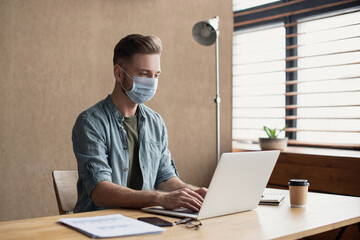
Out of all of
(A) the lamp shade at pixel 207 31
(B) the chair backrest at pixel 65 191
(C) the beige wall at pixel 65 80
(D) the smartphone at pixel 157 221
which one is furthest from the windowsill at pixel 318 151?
(D) the smartphone at pixel 157 221

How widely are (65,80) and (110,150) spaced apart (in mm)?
1197

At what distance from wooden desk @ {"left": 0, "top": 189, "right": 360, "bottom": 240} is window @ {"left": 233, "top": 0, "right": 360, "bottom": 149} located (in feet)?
7.31

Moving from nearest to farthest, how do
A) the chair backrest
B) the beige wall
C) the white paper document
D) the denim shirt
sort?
the white paper document → the denim shirt → the chair backrest → the beige wall

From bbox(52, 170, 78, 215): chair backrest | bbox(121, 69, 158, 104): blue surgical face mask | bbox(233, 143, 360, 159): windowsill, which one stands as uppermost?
bbox(121, 69, 158, 104): blue surgical face mask

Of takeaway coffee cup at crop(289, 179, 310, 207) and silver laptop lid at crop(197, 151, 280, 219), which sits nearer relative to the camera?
silver laptop lid at crop(197, 151, 280, 219)

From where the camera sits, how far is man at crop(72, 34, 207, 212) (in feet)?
6.28

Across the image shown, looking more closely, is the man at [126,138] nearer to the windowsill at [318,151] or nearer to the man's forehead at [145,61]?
the man's forehead at [145,61]

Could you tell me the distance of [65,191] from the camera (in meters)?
2.29

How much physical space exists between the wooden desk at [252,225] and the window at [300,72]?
2.23 meters

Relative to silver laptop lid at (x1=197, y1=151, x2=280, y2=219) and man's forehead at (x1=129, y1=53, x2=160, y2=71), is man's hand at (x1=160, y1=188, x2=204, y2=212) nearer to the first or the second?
silver laptop lid at (x1=197, y1=151, x2=280, y2=219)

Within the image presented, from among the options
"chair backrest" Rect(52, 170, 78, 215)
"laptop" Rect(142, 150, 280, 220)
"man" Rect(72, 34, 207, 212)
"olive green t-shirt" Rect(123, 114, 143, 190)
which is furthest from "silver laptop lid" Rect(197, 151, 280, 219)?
"chair backrest" Rect(52, 170, 78, 215)

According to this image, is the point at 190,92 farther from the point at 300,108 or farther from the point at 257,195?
the point at 257,195

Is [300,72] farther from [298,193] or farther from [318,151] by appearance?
[298,193]

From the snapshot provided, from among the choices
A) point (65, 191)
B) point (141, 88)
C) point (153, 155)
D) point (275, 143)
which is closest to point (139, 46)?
point (141, 88)
